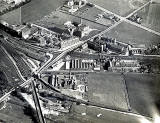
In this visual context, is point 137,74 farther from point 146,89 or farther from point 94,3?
point 94,3

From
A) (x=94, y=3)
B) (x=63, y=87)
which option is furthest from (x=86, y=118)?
(x=94, y=3)

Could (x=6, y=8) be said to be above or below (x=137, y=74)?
above

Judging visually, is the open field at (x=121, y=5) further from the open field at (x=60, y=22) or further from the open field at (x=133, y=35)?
the open field at (x=60, y=22)

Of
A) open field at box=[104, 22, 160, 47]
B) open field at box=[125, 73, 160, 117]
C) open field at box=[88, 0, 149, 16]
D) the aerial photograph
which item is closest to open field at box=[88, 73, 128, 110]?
the aerial photograph

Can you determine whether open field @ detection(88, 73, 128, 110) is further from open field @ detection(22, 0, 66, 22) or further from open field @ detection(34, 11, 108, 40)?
open field @ detection(22, 0, 66, 22)

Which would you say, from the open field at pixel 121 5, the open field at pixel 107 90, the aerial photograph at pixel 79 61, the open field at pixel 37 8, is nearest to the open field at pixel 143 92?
the aerial photograph at pixel 79 61

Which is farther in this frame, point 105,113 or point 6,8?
point 6,8
